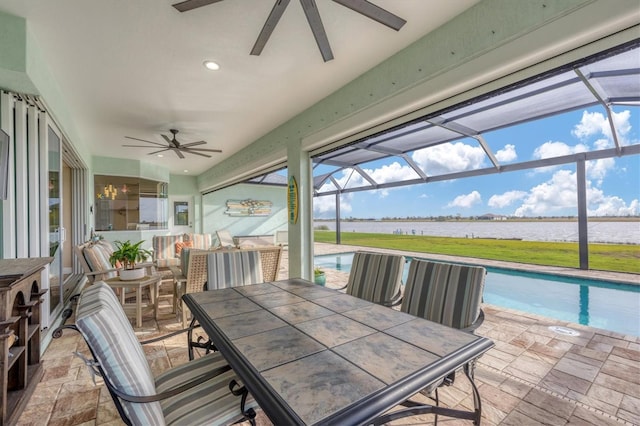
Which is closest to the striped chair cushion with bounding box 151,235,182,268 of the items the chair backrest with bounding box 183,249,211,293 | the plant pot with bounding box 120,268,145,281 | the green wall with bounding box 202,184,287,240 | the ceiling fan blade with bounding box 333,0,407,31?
the plant pot with bounding box 120,268,145,281

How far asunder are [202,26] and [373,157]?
489 centimetres

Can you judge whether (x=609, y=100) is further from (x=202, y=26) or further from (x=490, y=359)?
(x=202, y=26)

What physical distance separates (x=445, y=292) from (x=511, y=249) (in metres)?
8.67

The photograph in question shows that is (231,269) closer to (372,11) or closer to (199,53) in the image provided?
(199,53)

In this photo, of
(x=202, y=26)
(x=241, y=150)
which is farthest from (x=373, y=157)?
(x=202, y=26)

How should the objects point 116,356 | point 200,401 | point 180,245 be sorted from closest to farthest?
point 116,356
point 200,401
point 180,245

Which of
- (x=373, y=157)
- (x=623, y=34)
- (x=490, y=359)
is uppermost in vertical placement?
(x=373, y=157)

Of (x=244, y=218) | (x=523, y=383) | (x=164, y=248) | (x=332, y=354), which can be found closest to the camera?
(x=332, y=354)

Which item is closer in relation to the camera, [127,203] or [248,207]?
[127,203]

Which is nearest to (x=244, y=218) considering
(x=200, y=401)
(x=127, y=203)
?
(x=127, y=203)

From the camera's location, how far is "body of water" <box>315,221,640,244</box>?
20.1 ft

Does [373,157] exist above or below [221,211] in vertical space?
above

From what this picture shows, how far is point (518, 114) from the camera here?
4320mm

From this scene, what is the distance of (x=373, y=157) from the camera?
21.4 ft
